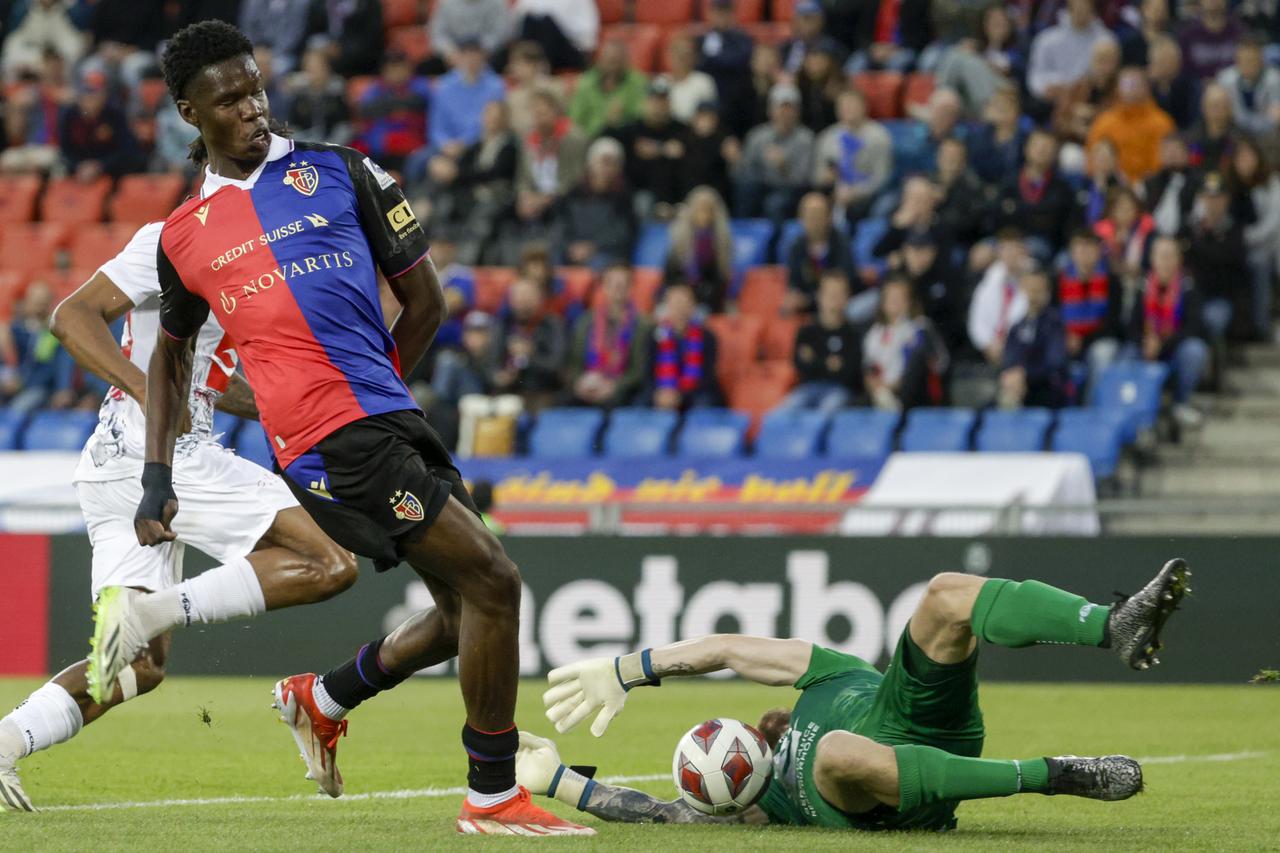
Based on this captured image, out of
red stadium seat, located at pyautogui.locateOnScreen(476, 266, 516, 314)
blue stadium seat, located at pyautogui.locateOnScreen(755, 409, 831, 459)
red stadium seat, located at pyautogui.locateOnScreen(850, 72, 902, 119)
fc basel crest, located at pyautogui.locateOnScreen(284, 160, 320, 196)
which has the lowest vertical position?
blue stadium seat, located at pyautogui.locateOnScreen(755, 409, 831, 459)

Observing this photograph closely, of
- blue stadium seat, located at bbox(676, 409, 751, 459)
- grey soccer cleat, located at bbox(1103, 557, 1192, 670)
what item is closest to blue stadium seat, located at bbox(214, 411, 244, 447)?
blue stadium seat, located at bbox(676, 409, 751, 459)

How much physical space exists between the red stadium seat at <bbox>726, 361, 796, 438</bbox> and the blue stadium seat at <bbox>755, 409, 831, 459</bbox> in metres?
0.84

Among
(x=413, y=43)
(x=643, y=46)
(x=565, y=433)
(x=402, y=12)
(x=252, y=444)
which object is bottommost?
(x=252, y=444)

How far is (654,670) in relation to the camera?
6730 millimetres

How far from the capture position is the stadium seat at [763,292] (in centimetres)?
1783

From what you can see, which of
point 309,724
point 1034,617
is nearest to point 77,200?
point 309,724

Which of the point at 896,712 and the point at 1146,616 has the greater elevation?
the point at 1146,616

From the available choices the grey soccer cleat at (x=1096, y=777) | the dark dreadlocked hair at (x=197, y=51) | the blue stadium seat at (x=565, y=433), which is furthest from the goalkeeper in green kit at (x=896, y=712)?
the blue stadium seat at (x=565, y=433)

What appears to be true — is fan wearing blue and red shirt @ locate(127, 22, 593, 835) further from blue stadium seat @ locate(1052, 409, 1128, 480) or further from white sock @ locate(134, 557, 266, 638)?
blue stadium seat @ locate(1052, 409, 1128, 480)

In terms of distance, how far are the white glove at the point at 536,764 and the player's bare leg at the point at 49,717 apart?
144 cm

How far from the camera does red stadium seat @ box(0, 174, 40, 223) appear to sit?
71.2ft

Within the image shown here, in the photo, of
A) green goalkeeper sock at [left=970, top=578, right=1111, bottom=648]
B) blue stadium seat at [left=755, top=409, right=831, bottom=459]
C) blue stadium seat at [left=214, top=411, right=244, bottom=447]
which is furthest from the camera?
blue stadium seat at [left=214, top=411, right=244, bottom=447]

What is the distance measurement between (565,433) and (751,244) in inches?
112

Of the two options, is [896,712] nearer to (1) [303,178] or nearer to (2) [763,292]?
(1) [303,178]
